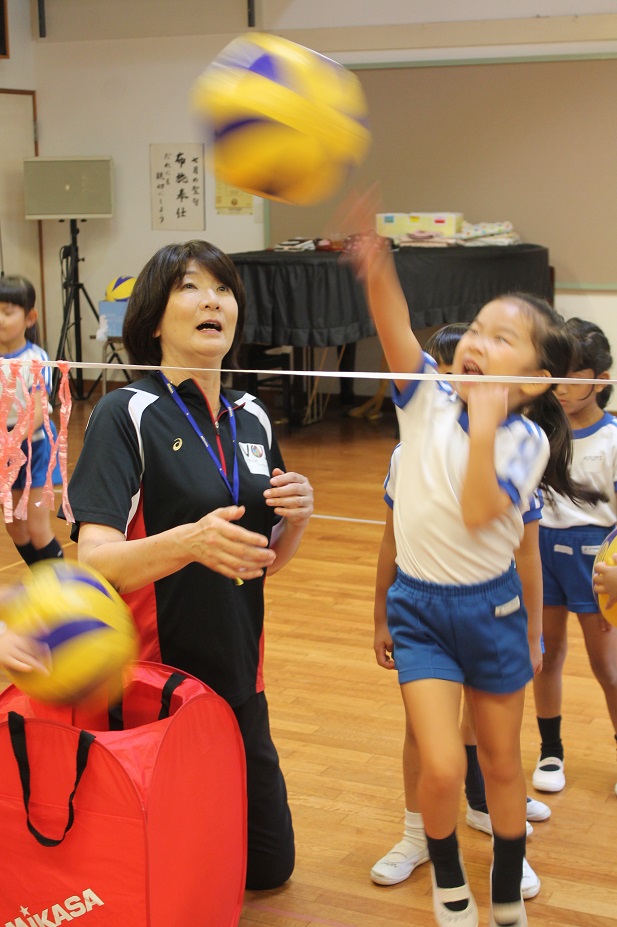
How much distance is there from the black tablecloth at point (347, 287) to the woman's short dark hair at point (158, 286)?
385 centimetres

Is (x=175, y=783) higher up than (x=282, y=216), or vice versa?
(x=282, y=216)

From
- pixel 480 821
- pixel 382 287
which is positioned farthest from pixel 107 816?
pixel 480 821

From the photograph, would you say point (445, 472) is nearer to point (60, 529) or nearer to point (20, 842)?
point (20, 842)

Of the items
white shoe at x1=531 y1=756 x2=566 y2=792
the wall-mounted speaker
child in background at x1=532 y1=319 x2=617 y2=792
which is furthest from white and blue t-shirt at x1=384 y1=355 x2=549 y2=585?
the wall-mounted speaker

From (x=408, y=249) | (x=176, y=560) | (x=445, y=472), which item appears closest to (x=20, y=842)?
(x=176, y=560)

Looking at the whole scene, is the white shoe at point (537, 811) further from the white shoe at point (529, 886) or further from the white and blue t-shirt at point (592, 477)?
the white and blue t-shirt at point (592, 477)

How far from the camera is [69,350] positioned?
29.0 feet

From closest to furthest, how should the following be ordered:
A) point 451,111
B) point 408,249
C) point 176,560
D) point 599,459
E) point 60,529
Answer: point 176,560 → point 599,459 → point 60,529 → point 408,249 → point 451,111

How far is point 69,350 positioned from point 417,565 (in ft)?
24.8

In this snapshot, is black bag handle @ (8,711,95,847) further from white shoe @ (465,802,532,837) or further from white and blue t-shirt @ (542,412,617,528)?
white and blue t-shirt @ (542,412,617,528)

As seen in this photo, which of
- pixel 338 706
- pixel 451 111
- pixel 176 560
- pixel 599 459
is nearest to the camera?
pixel 176 560

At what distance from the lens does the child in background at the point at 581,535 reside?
2.35 m

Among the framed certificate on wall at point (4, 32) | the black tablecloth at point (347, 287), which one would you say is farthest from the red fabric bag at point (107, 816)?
the framed certificate on wall at point (4, 32)

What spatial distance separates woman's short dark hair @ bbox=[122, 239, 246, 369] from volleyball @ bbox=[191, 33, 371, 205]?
31cm
